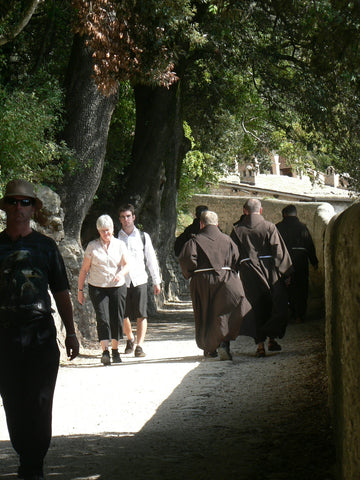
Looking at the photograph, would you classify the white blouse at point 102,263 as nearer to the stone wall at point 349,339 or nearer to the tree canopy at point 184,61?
the tree canopy at point 184,61

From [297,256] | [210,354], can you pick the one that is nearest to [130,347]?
[210,354]

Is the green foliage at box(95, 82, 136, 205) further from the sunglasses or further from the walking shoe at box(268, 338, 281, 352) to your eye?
the sunglasses

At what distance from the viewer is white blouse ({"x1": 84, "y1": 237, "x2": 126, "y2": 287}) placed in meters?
11.8

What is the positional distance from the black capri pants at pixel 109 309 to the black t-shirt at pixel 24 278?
642cm

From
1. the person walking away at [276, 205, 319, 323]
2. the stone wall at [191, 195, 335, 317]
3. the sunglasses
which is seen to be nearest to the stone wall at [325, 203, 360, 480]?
the sunglasses

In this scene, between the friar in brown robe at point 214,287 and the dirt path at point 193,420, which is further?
the friar in brown robe at point 214,287

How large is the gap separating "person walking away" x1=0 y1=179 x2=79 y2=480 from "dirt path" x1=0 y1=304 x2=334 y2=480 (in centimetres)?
38

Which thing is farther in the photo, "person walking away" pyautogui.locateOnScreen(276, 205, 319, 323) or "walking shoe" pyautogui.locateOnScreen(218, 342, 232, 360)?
"person walking away" pyautogui.locateOnScreen(276, 205, 319, 323)

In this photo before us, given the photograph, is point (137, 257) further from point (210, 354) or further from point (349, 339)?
point (349, 339)

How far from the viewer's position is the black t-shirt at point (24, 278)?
17.7ft

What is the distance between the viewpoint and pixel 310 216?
21.2m

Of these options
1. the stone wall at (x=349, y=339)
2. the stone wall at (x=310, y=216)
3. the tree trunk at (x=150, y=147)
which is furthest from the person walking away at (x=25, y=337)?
the tree trunk at (x=150, y=147)

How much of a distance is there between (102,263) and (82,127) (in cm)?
371

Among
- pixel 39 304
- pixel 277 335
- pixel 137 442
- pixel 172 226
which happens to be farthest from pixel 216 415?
pixel 172 226
